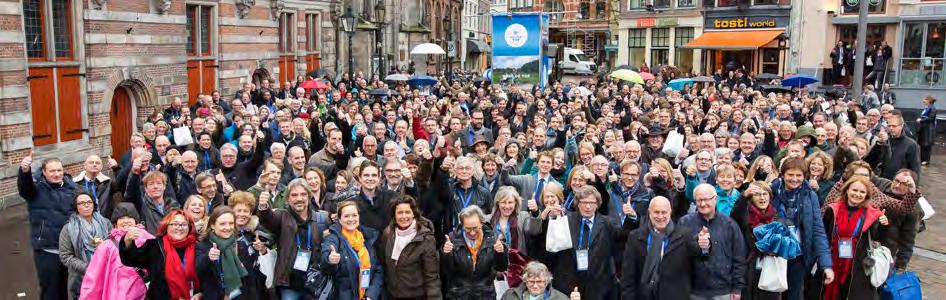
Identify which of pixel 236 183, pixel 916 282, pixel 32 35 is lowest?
pixel 916 282

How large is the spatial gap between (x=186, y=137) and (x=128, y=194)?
3.07 metres

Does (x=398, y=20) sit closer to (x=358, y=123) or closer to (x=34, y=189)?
(x=358, y=123)

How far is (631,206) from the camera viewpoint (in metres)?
6.97

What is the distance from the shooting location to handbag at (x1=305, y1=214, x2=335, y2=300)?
239 inches

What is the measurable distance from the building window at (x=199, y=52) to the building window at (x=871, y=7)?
2099 cm

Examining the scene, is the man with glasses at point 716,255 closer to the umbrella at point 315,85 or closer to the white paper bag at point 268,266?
the white paper bag at point 268,266

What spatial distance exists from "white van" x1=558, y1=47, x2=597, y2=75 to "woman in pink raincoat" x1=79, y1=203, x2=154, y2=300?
131 ft

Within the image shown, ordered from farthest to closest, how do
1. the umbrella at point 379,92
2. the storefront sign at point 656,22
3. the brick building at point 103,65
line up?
the storefront sign at point 656,22, the umbrella at point 379,92, the brick building at point 103,65

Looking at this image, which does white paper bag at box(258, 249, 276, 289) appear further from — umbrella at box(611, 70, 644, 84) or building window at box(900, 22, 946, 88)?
building window at box(900, 22, 946, 88)

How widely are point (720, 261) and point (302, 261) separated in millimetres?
3241

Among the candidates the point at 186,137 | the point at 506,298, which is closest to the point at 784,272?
the point at 506,298

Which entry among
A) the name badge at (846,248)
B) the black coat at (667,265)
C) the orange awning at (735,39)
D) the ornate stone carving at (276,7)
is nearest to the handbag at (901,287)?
the name badge at (846,248)

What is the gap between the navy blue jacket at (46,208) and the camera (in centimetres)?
722

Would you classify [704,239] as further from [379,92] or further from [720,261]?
[379,92]
